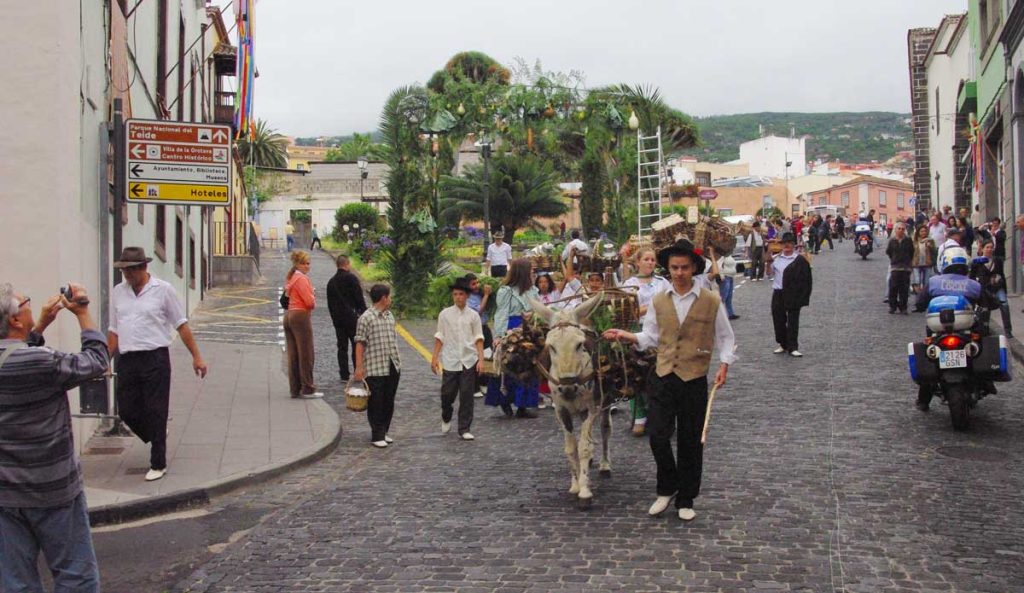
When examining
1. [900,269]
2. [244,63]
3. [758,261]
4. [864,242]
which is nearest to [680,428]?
[900,269]

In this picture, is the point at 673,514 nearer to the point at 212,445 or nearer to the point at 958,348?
the point at 958,348

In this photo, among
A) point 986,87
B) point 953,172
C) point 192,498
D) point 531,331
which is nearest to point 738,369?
point 531,331

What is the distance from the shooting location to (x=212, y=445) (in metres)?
10.7

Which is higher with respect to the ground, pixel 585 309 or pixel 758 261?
pixel 758 261

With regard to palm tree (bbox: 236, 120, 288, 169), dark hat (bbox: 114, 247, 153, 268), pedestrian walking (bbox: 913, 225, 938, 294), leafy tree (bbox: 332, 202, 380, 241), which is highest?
palm tree (bbox: 236, 120, 288, 169)

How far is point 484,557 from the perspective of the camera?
6.86 metres

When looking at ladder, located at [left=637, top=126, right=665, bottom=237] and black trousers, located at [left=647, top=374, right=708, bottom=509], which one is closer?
black trousers, located at [left=647, top=374, right=708, bottom=509]

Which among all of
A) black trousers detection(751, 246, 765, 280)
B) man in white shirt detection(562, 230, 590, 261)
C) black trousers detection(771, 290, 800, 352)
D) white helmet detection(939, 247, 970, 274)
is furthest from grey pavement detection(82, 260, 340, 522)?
black trousers detection(751, 246, 765, 280)

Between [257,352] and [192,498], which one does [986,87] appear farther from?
[192,498]

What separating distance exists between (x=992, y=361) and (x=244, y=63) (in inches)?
726

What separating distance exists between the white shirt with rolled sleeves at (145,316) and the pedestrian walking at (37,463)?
393 centimetres

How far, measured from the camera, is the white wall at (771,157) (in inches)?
4833

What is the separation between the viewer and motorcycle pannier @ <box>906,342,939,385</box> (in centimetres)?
1090

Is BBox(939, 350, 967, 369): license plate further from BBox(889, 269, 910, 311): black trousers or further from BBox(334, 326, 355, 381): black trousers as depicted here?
BBox(889, 269, 910, 311): black trousers
